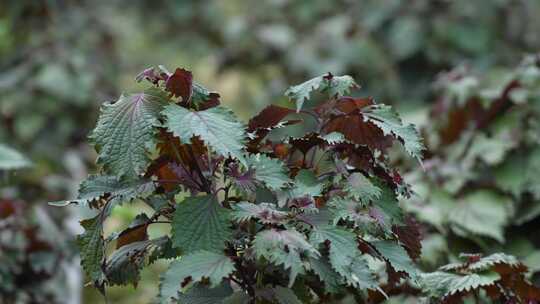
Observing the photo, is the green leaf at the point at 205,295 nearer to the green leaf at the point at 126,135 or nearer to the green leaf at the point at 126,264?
the green leaf at the point at 126,264

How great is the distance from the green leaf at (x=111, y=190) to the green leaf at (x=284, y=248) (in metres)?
0.28

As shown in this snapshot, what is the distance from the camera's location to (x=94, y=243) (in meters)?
1.31

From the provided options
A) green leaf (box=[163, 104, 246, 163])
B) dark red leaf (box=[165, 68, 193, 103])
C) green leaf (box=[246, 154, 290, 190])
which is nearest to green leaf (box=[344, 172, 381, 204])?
green leaf (box=[246, 154, 290, 190])

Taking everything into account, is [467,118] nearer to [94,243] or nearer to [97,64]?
[94,243]

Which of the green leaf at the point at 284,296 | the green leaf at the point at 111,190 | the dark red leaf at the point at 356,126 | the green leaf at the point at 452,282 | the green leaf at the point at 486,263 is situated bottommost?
the green leaf at the point at 284,296

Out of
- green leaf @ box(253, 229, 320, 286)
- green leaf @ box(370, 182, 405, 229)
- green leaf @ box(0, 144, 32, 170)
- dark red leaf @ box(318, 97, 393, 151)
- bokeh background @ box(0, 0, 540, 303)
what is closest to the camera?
green leaf @ box(253, 229, 320, 286)

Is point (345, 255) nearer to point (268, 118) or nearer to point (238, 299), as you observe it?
point (238, 299)

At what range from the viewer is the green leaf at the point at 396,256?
4.25ft

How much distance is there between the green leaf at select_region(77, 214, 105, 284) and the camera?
4.28 feet

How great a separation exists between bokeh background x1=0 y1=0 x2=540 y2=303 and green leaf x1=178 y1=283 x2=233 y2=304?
2085 mm

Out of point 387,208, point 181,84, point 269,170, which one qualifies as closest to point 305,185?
point 269,170

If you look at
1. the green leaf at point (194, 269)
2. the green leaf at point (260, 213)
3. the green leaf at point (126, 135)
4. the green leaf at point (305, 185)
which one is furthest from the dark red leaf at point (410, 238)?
the green leaf at point (126, 135)

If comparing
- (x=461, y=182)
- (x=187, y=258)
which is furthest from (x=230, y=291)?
(x=461, y=182)

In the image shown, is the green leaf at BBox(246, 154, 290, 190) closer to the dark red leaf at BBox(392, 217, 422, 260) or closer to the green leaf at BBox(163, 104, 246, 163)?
the green leaf at BBox(163, 104, 246, 163)
